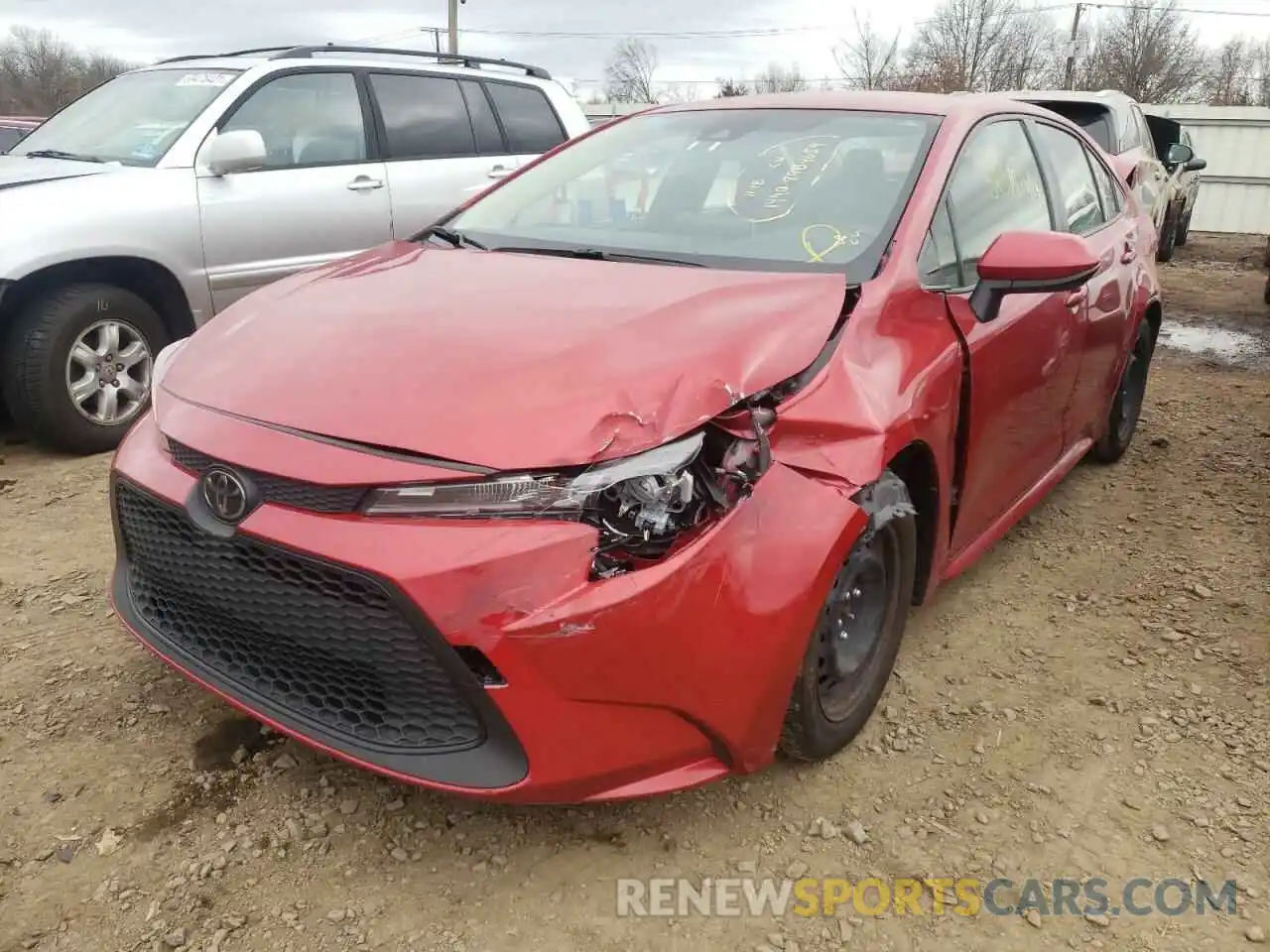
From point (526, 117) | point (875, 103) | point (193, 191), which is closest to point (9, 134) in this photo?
point (526, 117)

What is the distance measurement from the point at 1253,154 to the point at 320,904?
748 inches

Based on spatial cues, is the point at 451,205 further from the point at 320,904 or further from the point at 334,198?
the point at 320,904

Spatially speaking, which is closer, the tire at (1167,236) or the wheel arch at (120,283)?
the wheel arch at (120,283)

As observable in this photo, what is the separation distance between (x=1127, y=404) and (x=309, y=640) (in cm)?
399

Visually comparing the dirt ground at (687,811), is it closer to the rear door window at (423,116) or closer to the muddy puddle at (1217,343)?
the rear door window at (423,116)

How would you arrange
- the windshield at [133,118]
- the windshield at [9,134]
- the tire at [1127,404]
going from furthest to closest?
1. the windshield at [9,134]
2. the windshield at [133,118]
3. the tire at [1127,404]

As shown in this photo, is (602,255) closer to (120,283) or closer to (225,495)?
(225,495)

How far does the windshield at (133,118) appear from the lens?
474cm

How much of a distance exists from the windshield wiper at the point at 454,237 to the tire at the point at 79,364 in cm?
210

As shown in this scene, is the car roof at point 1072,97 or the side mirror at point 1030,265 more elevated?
the car roof at point 1072,97

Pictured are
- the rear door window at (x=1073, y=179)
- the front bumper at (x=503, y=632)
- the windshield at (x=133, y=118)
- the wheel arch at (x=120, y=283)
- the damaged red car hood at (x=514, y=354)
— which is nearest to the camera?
the front bumper at (x=503, y=632)

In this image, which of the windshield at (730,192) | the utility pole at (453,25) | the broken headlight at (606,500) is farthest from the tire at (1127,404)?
the utility pole at (453,25)

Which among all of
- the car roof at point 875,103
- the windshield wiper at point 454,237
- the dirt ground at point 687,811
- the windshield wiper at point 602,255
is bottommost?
the dirt ground at point 687,811

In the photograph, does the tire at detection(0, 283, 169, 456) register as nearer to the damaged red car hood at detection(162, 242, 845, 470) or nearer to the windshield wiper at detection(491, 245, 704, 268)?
the damaged red car hood at detection(162, 242, 845, 470)
